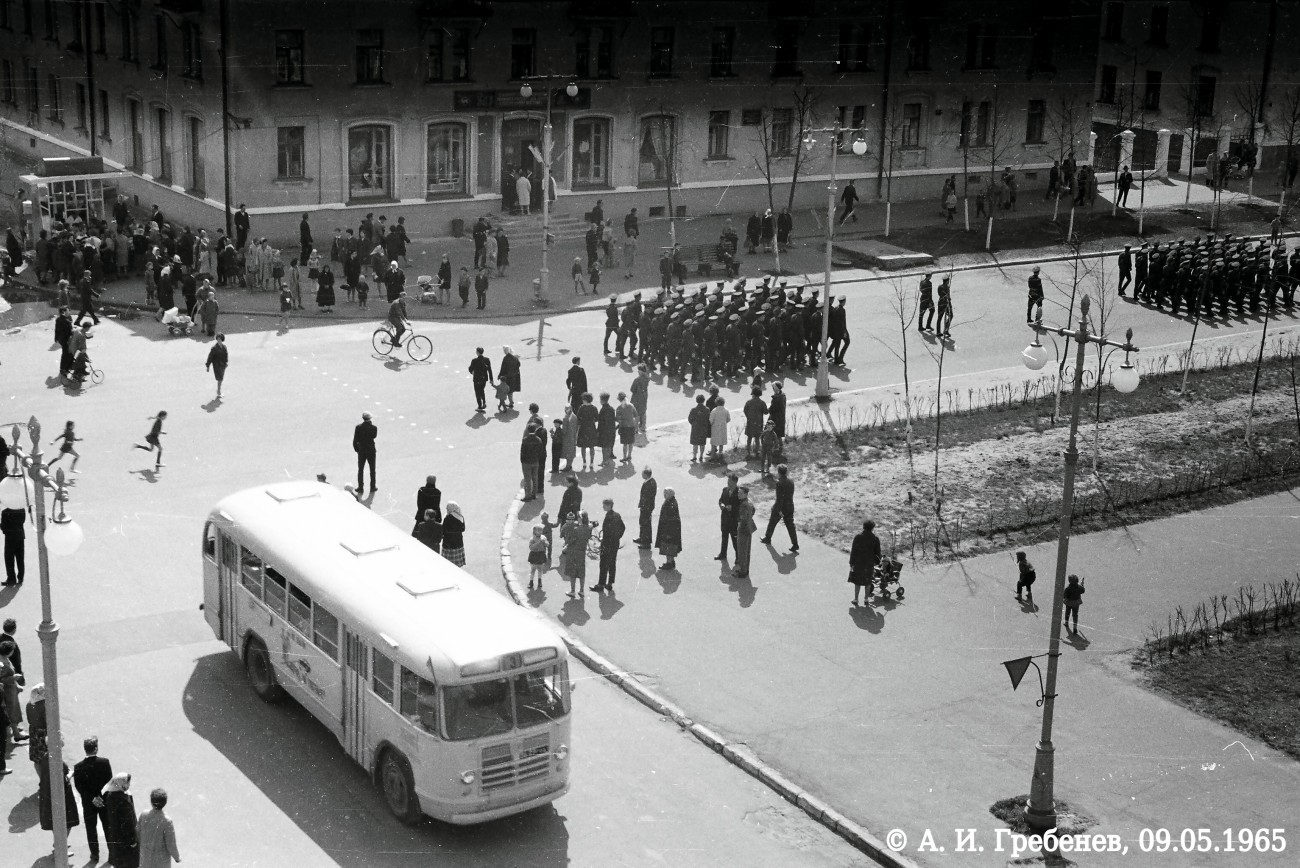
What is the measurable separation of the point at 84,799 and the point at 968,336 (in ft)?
93.8

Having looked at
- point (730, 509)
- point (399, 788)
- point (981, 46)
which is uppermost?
point (981, 46)

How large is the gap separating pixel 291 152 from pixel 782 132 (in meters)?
17.0

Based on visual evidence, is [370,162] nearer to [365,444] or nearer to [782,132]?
[782,132]

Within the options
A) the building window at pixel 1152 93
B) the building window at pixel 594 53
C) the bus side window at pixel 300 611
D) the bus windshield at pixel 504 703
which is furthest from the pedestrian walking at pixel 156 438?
the building window at pixel 1152 93

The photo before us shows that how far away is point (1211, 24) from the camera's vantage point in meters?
60.4

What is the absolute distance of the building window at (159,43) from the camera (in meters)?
47.8

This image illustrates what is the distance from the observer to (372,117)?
158ft

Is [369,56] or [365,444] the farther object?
[369,56]

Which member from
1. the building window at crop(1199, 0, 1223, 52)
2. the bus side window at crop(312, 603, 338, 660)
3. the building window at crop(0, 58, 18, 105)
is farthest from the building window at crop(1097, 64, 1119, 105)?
the bus side window at crop(312, 603, 338, 660)

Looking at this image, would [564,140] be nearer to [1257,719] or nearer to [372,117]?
[372,117]

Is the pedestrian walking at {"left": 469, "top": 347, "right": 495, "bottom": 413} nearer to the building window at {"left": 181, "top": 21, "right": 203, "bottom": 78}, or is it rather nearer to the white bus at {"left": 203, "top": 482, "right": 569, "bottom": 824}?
the white bus at {"left": 203, "top": 482, "right": 569, "bottom": 824}

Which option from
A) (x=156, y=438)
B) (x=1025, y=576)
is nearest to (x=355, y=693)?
(x=1025, y=576)

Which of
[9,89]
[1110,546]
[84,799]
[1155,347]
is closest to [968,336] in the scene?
[1155,347]

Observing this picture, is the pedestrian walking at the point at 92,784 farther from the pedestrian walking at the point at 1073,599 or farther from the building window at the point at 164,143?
the building window at the point at 164,143
